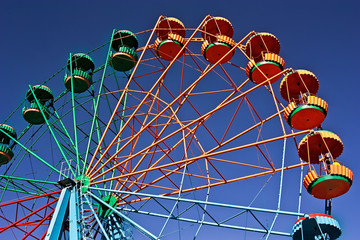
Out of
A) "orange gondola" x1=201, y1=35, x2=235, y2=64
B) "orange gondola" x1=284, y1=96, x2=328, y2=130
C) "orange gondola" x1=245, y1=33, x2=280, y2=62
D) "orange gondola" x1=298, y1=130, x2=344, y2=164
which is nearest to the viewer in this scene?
"orange gondola" x1=298, y1=130, x2=344, y2=164

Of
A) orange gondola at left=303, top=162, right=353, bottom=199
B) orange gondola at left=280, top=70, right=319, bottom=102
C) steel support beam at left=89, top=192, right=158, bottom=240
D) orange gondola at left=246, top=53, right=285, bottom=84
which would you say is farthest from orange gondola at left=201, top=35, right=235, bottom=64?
steel support beam at left=89, top=192, right=158, bottom=240

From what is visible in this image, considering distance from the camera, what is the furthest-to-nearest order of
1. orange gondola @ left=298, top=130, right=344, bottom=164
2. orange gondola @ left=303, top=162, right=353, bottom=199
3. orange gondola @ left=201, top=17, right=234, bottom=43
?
1. orange gondola @ left=201, top=17, right=234, bottom=43
2. orange gondola @ left=298, top=130, right=344, bottom=164
3. orange gondola @ left=303, top=162, right=353, bottom=199

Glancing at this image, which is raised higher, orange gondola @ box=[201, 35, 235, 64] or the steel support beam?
orange gondola @ box=[201, 35, 235, 64]

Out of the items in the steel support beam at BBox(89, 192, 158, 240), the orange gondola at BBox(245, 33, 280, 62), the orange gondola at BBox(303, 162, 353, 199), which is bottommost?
the steel support beam at BBox(89, 192, 158, 240)

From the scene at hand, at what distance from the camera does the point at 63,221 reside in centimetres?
1351

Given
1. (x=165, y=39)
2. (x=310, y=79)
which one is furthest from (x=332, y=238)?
(x=165, y=39)

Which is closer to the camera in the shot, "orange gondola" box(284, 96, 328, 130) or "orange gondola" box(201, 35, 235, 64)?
"orange gondola" box(284, 96, 328, 130)

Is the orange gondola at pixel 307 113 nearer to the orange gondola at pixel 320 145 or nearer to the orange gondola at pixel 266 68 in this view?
the orange gondola at pixel 320 145

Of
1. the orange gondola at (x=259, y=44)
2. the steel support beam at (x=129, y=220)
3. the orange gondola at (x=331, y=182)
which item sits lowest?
the steel support beam at (x=129, y=220)

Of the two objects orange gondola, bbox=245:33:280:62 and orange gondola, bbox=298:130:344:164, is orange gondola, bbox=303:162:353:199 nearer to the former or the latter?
orange gondola, bbox=298:130:344:164

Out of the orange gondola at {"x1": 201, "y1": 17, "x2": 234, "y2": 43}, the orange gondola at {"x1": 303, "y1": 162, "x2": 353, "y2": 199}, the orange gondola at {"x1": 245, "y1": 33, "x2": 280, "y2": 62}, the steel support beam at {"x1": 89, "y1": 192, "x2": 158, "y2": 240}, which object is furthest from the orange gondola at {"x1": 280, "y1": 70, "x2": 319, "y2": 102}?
the steel support beam at {"x1": 89, "y1": 192, "x2": 158, "y2": 240}

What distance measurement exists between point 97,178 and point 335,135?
7.29m

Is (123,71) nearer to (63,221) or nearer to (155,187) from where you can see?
(155,187)

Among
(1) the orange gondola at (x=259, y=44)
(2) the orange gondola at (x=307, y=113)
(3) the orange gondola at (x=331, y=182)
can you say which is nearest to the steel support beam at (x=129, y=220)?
(3) the orange gondola at (x=331, y=182)
